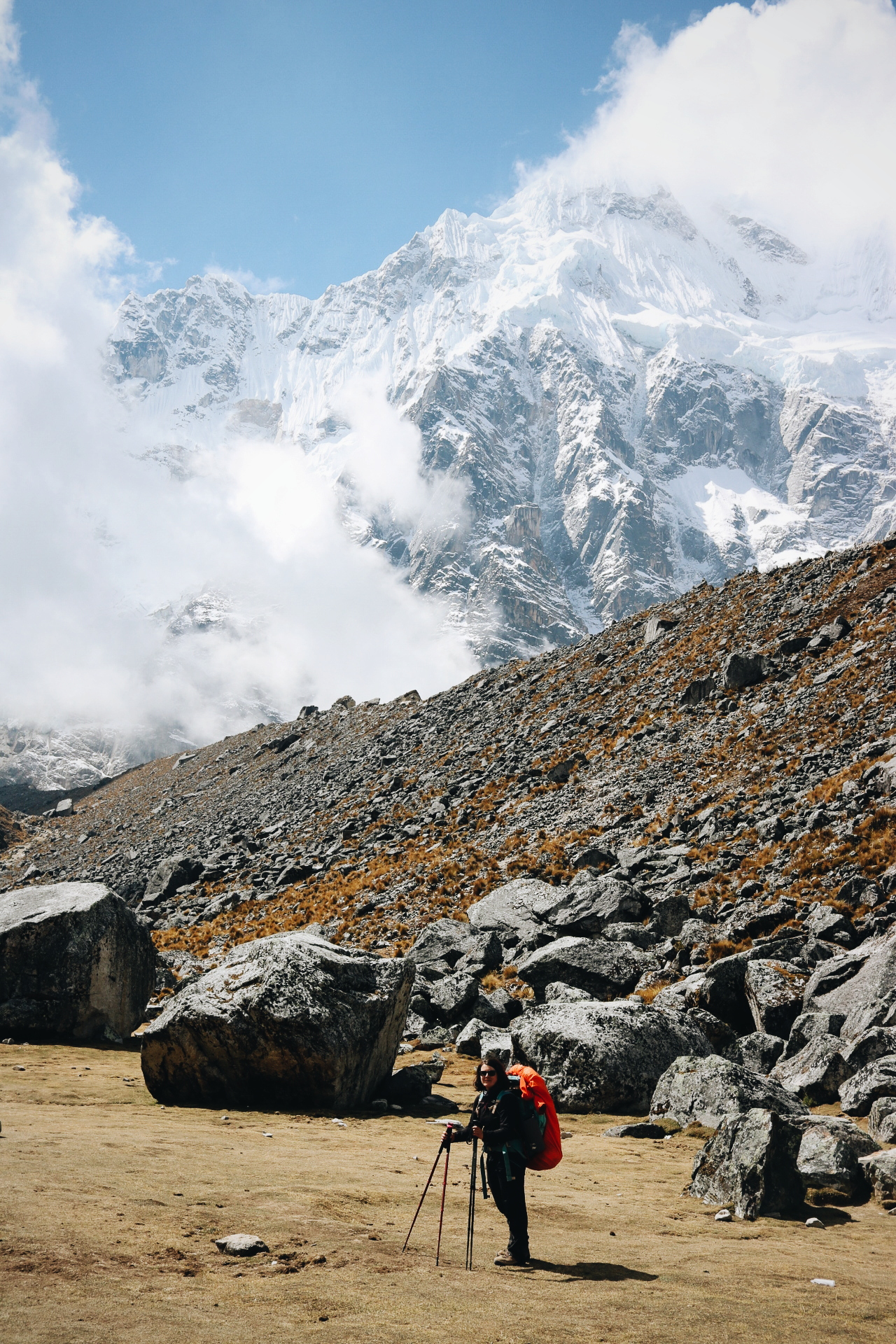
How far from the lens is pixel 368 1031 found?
545 inches

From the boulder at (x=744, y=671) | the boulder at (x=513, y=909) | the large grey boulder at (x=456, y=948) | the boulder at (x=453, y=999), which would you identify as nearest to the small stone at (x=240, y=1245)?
the boulder at (x=453, y=999)

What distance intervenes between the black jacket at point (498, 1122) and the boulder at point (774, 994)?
9.28 metres

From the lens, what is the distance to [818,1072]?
42.4ft

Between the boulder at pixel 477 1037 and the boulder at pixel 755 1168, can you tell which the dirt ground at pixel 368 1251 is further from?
the boulder at pixel 477 1037

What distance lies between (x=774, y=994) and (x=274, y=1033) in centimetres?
956

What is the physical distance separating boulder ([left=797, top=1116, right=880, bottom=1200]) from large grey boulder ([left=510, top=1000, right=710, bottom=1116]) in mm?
4187

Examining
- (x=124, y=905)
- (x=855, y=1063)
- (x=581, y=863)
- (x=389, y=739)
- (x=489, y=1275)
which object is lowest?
Answer: (x=489, y=1275)

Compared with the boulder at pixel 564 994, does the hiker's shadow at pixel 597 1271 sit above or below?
below

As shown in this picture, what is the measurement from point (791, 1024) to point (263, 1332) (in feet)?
41.9

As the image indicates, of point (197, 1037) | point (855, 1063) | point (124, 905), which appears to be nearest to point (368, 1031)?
point (197, 1037)

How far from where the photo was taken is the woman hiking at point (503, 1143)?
25.8 feet

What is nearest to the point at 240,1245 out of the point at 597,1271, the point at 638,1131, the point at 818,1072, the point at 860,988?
the point at 597,1271

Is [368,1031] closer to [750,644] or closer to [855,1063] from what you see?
[855,1063]

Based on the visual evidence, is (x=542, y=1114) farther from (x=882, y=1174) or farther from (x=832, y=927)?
(x=832, y=927)
